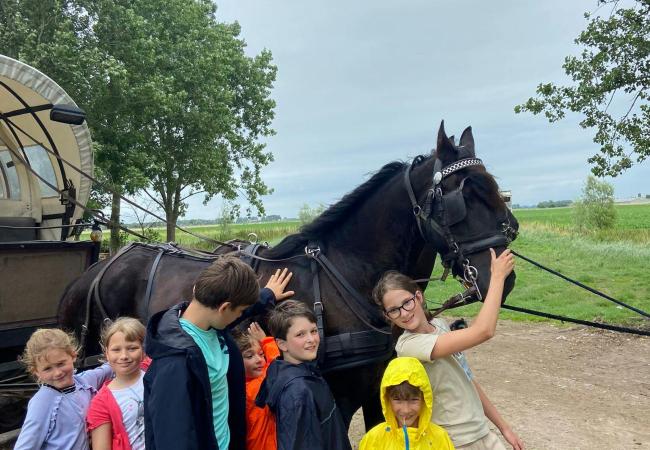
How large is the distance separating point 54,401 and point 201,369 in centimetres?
113

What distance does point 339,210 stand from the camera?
2889mm

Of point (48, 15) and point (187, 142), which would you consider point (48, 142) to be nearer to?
point (48, 15)

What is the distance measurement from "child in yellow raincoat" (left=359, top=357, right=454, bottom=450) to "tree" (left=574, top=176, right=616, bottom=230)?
97.7 ft

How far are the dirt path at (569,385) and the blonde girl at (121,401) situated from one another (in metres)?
2.47

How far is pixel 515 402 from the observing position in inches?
203

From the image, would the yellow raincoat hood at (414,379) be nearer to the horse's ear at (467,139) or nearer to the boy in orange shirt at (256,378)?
the boy in orange shirt at (256,378)

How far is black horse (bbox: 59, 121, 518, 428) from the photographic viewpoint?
95.6 inches

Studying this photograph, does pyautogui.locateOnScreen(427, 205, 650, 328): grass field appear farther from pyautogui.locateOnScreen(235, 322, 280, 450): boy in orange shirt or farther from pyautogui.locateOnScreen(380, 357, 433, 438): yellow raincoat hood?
pyautogui.locateOnScreen(380, 357, 433, 438): yellow raincoat hood

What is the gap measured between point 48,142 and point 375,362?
4521 mm

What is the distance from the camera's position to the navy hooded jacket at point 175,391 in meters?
1.61

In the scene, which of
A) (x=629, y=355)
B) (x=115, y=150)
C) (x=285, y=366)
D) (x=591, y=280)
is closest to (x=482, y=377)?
(x=629, y=355)

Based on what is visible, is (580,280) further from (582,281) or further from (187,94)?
(187,94)

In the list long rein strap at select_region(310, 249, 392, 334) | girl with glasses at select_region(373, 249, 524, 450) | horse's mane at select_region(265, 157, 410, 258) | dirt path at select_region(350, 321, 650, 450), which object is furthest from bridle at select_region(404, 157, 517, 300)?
dirt path at select_region(350, 321, 650, 450)

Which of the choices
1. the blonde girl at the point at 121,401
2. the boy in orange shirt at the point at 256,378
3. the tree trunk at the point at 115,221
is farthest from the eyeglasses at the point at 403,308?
the tree trunk at the point at 115,221
